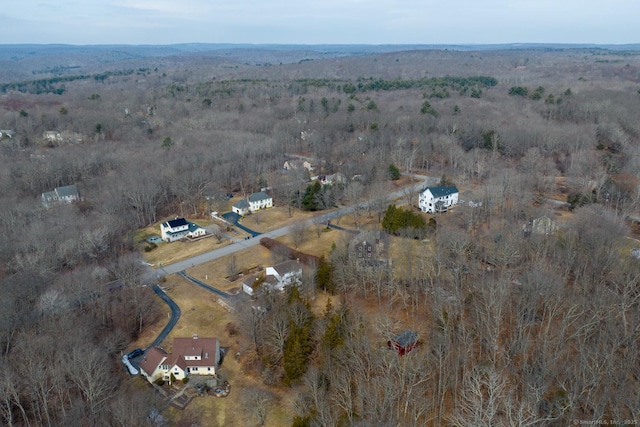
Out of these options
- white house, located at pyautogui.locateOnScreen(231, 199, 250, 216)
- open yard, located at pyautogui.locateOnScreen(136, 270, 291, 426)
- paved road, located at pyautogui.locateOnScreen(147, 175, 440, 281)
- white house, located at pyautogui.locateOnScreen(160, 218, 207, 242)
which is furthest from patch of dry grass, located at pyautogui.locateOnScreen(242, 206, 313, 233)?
open yard, located at pyautogui.locateOnScreen(136, 270, 291, 426)

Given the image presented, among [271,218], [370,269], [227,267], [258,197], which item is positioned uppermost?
[370,269]

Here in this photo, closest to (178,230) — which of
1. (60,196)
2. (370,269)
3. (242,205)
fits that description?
(242,205)

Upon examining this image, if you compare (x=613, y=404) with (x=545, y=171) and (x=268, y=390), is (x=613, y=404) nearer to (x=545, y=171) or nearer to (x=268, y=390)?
(x=268, y=390)

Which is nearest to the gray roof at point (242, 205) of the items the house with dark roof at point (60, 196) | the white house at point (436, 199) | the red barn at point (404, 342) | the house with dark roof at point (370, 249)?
the house with dark roof at point (370, 249)

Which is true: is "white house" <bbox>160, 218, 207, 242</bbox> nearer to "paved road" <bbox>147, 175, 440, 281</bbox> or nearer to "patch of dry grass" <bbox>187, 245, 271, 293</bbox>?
"paved road" <bbox>147, 175, 440, 281</bbox>

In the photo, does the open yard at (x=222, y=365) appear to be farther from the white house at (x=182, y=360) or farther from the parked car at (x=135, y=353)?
the white house at (x=182, y=360)

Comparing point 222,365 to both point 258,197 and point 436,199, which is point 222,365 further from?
point 436,199
